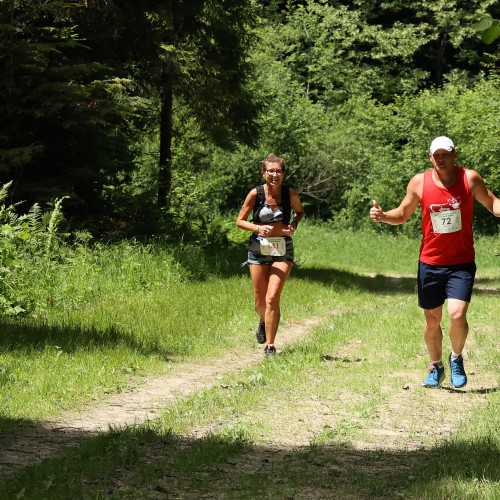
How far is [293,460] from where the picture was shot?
5691mm

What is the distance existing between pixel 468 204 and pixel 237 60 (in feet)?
42.3

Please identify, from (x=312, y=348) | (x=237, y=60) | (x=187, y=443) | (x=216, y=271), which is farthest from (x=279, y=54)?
(x=187, y=443)

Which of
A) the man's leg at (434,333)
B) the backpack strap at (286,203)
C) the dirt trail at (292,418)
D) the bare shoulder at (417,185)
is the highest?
the bare shoulder at (417,185)

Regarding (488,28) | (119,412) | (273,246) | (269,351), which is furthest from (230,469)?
(273,246)

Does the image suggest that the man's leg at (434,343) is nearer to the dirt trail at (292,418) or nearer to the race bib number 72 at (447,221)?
the dirt trail at (292,418)

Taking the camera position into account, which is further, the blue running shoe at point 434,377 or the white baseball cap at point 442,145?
the blue running shoe at point 434,377

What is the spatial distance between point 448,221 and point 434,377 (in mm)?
1444

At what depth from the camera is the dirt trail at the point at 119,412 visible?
5898 millimetres

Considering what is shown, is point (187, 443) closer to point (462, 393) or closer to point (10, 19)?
point (462, 393)

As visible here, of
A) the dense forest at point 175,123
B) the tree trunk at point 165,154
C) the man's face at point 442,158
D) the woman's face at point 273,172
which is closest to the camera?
the man's face at point 442,158

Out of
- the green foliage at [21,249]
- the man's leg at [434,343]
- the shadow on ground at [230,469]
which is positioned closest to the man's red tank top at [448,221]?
the man's leg at [434,343]

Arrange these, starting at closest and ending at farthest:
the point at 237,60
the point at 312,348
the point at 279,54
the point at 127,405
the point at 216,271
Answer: the point at 127,405 < the point at 312,348 < the point at 216,271 < the point at 237,60 < the point at 279,54

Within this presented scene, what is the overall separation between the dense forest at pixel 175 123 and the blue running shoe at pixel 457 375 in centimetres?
469

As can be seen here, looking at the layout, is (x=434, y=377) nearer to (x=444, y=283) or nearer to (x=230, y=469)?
(x=444, y=283)
